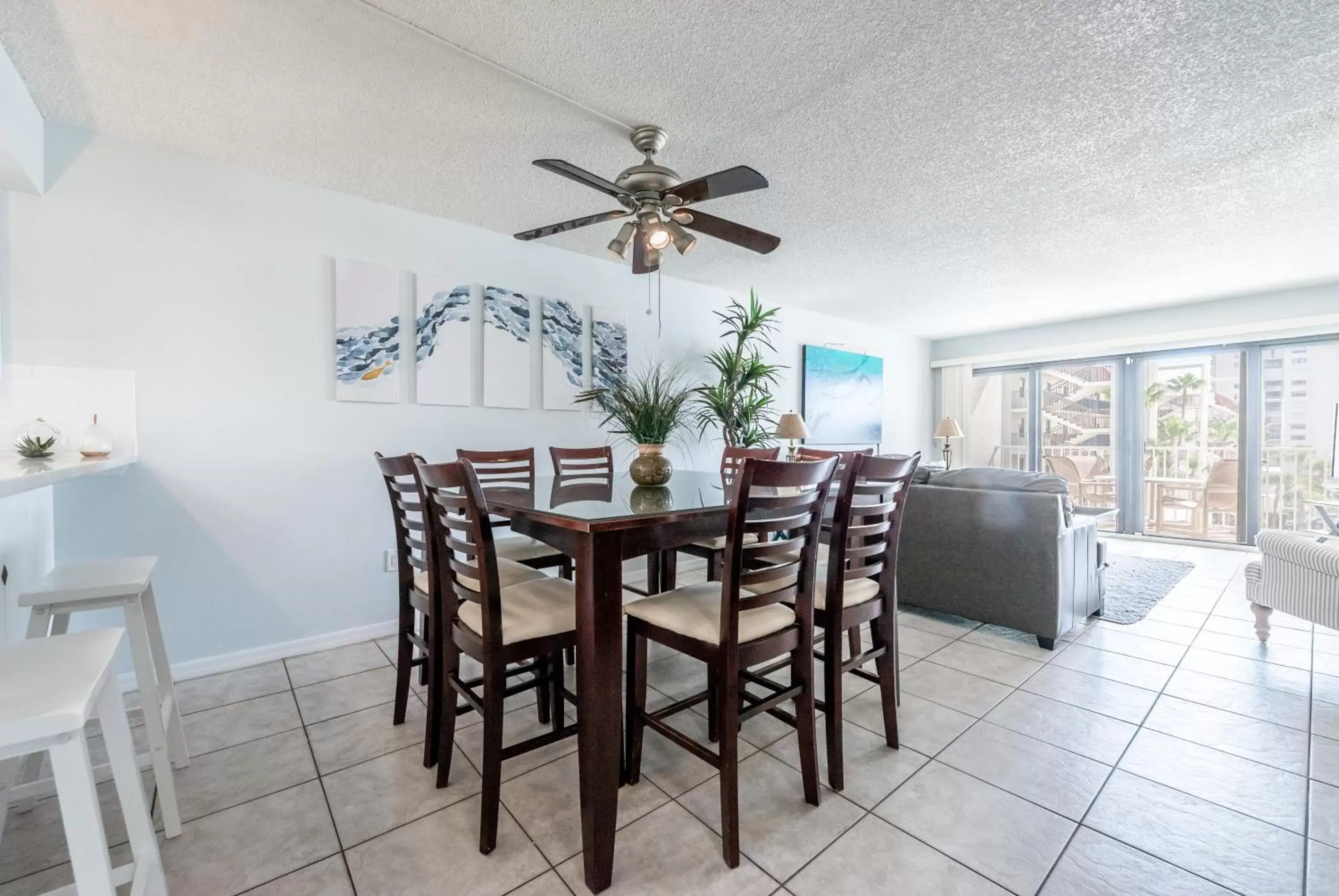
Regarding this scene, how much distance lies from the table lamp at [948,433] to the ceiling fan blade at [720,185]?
4945 mm

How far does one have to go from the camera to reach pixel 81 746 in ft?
2.70

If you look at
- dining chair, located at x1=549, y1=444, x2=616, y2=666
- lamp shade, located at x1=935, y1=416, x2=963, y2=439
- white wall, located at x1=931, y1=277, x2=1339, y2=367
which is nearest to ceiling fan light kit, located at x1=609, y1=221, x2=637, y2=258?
dining chair, located at x1=549, y1=444, x2=616, y2=666

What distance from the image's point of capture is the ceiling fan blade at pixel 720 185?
1.82m

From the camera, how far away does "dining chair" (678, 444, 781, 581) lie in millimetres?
2516

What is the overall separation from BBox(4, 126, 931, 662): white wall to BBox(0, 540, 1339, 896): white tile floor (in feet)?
1.51

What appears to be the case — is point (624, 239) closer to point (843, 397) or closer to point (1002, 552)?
point (1002, 552)

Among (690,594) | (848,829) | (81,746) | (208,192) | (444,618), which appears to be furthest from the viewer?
(208,192)

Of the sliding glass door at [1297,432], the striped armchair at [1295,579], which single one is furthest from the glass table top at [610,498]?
the sliding glass door at [1297,432]

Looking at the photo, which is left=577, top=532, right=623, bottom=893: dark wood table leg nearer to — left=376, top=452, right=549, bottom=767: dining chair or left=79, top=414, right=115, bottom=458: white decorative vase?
left=376, top=452, right=549, bottom=767: dining chair

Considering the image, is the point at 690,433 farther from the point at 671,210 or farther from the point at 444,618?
the point at 444,618

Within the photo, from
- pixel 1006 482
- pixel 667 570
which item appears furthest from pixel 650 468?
pixel 1006 482

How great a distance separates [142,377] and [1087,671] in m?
4.25

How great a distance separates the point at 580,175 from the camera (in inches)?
72.7

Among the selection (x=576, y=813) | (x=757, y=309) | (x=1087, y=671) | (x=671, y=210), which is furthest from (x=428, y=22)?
(x=1087, y=671)
